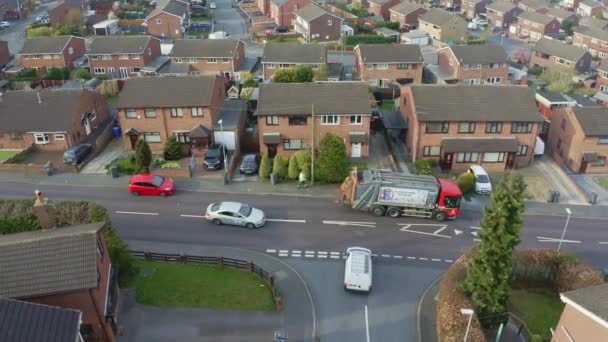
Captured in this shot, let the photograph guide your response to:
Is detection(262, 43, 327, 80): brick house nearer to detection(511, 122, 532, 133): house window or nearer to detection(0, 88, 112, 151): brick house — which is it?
detection(0, 88, 112, 151): brick house

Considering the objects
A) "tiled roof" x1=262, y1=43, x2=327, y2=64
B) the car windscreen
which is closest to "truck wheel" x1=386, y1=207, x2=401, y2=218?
the car windscreen

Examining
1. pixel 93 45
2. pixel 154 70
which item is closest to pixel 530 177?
pixel 154 70

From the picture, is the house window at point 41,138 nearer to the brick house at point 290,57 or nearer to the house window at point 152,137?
the house window at point 152,137

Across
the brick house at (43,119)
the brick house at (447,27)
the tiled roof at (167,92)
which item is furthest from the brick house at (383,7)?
the brick house at (43,119)

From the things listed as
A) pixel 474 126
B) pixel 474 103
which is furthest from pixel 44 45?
pixel 474 126

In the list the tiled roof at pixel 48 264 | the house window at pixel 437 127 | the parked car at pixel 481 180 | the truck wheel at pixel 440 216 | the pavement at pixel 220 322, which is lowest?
the pavement at pixel 220 322

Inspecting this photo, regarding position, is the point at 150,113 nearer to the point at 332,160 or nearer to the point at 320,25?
the point at 332,160
